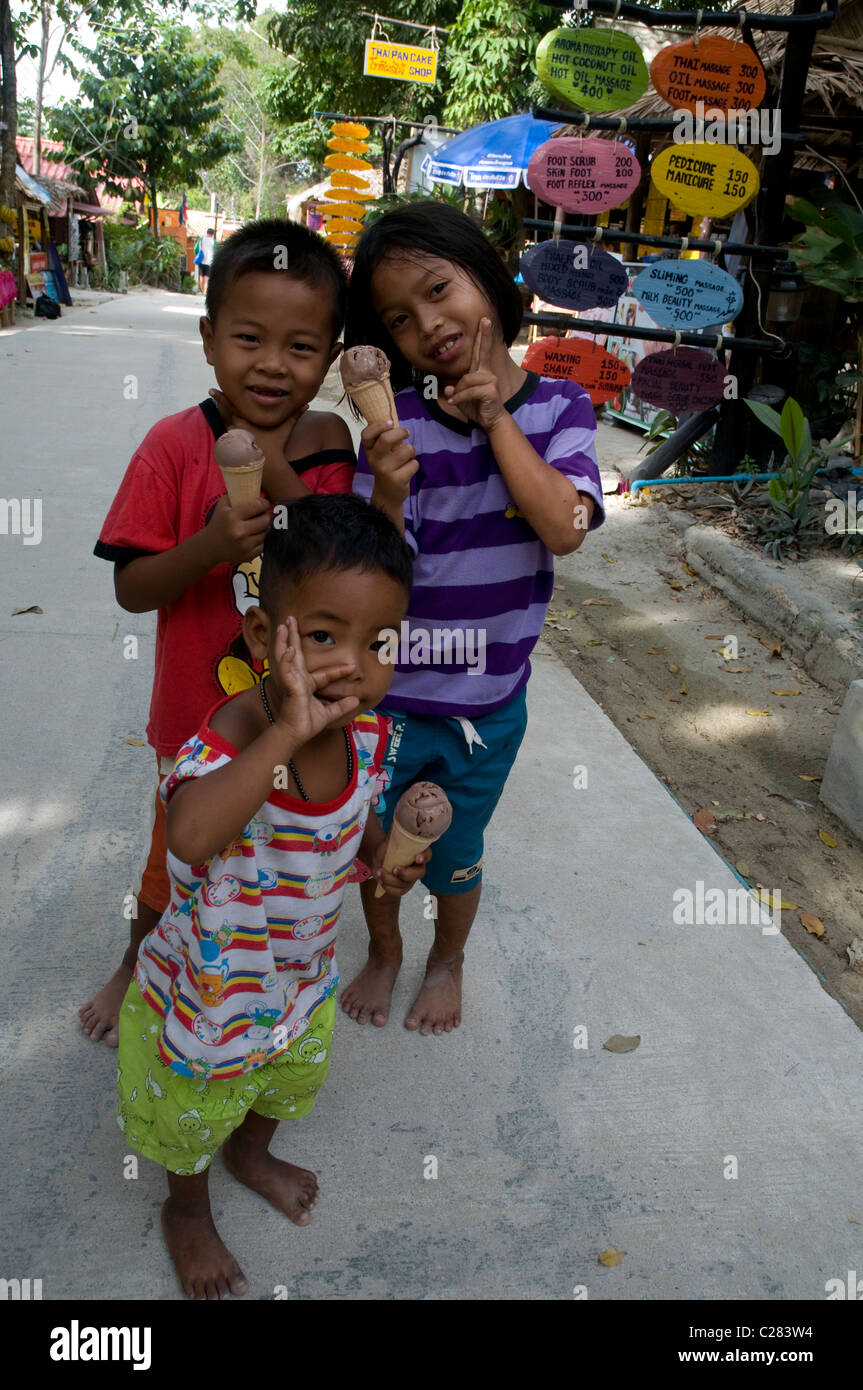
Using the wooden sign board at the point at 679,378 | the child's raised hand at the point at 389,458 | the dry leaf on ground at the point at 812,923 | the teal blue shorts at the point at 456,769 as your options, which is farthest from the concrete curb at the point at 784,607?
the child's raised hand at the point at 389,458

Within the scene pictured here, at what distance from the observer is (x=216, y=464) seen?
1.65m

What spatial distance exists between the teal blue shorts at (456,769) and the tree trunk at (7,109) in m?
16.7

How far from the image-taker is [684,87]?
497 cm

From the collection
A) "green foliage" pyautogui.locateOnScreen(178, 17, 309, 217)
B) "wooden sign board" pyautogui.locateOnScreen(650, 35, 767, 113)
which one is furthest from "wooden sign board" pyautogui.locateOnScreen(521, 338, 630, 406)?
"green foliage" pyautogui.locateOnScreen(178, 17, 309, 217)

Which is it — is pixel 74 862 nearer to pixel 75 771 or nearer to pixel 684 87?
pixel 75 771

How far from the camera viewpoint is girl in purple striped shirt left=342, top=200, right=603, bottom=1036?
1.67 m

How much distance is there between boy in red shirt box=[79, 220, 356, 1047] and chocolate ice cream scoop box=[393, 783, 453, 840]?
1.46 ft

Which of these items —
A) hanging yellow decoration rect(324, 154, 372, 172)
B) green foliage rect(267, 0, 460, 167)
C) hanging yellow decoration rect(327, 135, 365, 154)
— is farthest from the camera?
green foliage rect(267, 0, 460, 167)

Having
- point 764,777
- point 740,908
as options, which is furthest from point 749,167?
point 740,908

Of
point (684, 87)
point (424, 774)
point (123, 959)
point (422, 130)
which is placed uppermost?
point (422, 130)

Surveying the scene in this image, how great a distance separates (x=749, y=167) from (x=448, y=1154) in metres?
5.11

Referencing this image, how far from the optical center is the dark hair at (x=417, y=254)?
66.4 inches

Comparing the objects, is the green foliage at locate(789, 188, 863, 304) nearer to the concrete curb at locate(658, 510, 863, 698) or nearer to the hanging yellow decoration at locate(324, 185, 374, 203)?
the concrete curb at locate(658, 510, 863, 698)

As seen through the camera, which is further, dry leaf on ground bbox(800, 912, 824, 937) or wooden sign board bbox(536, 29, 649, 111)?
wooden sign board bbox(536, 29, 649, 111)
